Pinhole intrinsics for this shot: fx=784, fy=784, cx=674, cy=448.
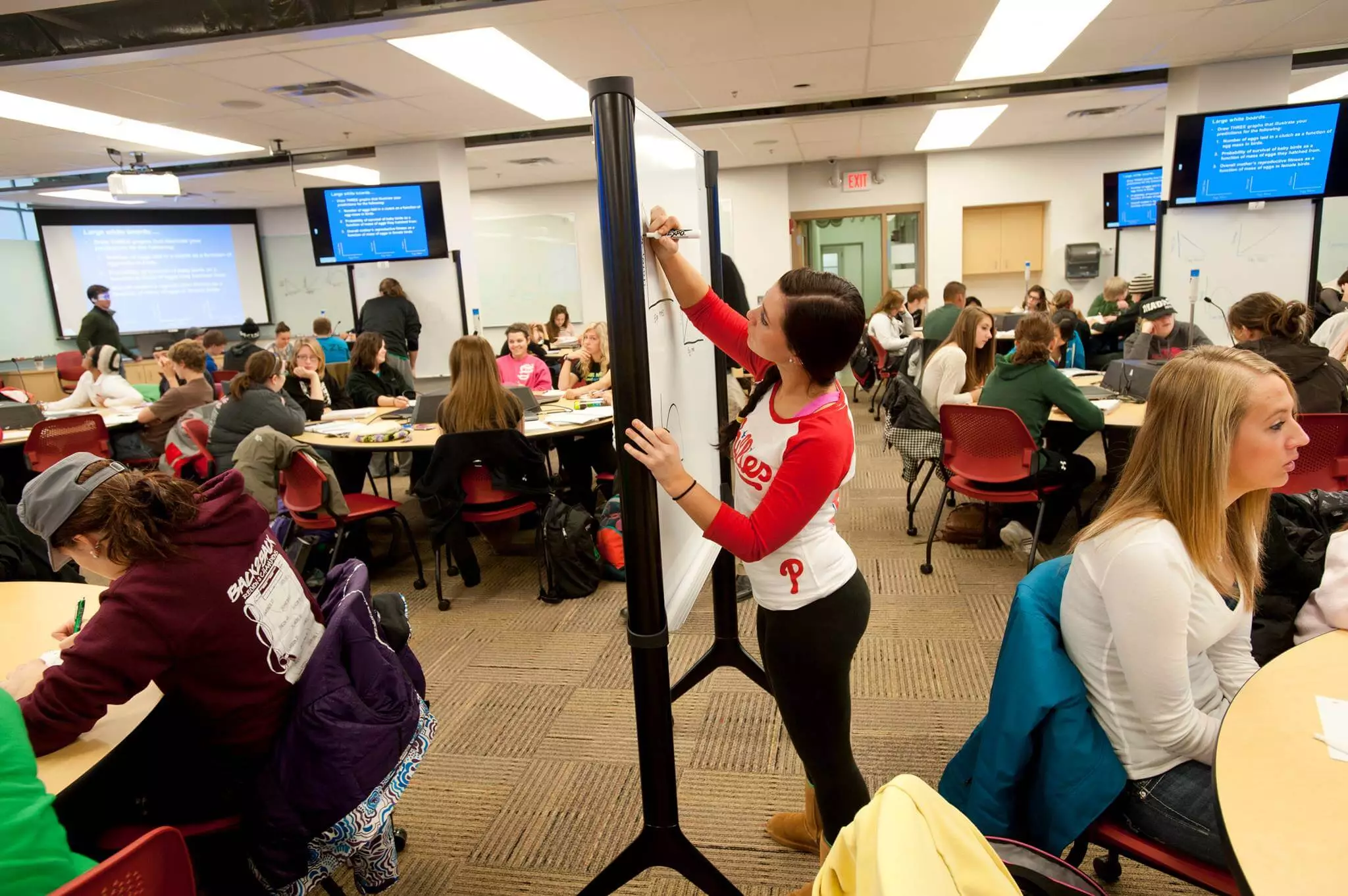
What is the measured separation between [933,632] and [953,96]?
5.49 meters

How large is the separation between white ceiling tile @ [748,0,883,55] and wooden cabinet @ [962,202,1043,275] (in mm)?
6185

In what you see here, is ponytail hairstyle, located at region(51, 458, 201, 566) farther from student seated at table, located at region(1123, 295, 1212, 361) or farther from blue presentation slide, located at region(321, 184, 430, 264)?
blue presentation slide, located at region(321, 184, 430, 264)

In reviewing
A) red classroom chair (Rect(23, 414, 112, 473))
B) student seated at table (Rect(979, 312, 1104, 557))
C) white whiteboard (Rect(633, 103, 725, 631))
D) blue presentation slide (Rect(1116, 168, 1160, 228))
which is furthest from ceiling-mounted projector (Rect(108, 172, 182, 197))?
blue presentation slide (Rect(1116, 168, 1160, 228))

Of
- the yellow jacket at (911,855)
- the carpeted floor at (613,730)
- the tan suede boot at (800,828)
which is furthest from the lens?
the carpeted floor at (613,730)

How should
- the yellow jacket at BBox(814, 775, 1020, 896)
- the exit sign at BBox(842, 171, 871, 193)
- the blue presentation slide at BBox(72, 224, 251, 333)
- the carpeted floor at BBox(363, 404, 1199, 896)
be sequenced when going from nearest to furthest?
1. the yellow jacket at BBox(814, 775, 1020, 896)
2. the carpeted floor at BBox(363, 404, 1199, 896)
3. the exit sign at BBox(842, 171, 871, 193)
4. the blue presentation slide at BBox(72, 224, 251, 333)

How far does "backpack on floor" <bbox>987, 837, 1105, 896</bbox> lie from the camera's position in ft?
3.11

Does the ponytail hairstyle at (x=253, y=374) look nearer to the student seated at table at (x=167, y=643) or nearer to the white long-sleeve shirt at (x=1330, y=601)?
the student seated at table at (x=167, y=643)

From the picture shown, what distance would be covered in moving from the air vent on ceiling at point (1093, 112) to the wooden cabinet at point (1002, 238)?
2.21 m

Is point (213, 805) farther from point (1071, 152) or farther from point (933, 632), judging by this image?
point (1071, 152)

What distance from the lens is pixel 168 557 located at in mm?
1408

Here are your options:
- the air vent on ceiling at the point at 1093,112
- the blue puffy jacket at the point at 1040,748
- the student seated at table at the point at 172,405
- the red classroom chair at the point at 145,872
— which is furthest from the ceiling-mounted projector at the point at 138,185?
the air vent on ceiling at the point at 1093,112

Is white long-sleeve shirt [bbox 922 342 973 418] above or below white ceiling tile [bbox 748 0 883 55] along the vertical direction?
below

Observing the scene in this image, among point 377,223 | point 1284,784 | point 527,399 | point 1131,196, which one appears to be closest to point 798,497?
point 1284,784

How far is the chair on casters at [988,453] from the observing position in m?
3.38
